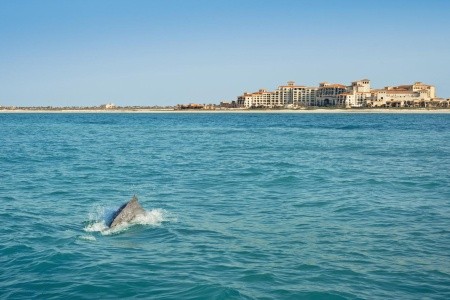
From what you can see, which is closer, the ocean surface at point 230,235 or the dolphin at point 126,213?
the ocean surface at point 230,235

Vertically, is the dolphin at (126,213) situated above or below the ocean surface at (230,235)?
above

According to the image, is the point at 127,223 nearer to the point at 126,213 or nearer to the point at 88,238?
the point at 126,213

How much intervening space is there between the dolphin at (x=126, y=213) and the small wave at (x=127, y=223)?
0.14 metres

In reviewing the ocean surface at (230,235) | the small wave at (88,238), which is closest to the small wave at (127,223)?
the ocean surface at (230,235)

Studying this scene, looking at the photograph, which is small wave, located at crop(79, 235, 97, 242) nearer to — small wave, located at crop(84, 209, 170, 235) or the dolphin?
small wave, located at crop(84, 209, 170, 235)

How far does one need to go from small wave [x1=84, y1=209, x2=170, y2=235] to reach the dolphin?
136mm

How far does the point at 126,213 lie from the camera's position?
55.9 ft

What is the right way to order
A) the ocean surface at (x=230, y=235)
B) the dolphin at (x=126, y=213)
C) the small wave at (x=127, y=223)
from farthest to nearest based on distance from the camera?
the dolphin at (x=126, y=213), the small wave at (x=127, y=223), the ocean surface at (x=230, y=235)

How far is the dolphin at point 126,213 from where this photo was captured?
16578 millimetres

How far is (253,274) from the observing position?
38.3 ft

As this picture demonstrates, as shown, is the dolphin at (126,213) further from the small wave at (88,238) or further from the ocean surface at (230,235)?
the small wave at (88,238)

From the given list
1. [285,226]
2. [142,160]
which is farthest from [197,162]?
[285,226]

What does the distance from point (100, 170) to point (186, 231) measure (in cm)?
1814

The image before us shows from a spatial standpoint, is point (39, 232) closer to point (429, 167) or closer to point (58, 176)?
point (58, 176)
